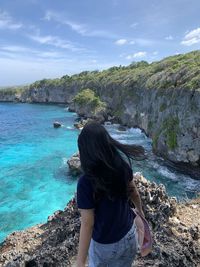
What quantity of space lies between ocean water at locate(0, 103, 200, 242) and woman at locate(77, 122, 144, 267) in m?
16.2

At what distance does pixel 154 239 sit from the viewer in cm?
734

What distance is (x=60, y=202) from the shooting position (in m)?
23.7

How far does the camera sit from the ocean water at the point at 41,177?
22.3 m

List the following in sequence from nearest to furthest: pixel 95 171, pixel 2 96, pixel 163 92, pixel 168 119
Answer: pixel 95 171 → pixel 168 119 → pixel 163 92 → pixel 2 96

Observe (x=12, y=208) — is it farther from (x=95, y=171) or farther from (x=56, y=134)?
(x=56, y=134)

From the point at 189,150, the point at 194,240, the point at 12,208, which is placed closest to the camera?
the point at 194,240

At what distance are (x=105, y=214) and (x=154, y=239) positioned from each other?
4318 mm

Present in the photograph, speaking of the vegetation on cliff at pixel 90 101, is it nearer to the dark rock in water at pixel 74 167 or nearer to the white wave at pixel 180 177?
the white wave at pixel 180 177

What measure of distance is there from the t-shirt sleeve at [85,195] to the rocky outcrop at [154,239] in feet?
12.1

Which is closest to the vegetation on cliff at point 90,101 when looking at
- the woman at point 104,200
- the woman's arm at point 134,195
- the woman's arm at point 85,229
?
the woman's arm at point 134,195

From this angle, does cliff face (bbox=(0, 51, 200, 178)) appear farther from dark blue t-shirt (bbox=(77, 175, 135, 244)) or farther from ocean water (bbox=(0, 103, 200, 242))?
dark blue t-shirt (bbox=(77, 175, 135, 244))

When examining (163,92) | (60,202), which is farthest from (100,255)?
(163,92)

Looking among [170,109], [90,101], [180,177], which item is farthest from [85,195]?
[90,101]

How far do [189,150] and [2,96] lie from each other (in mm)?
119947
